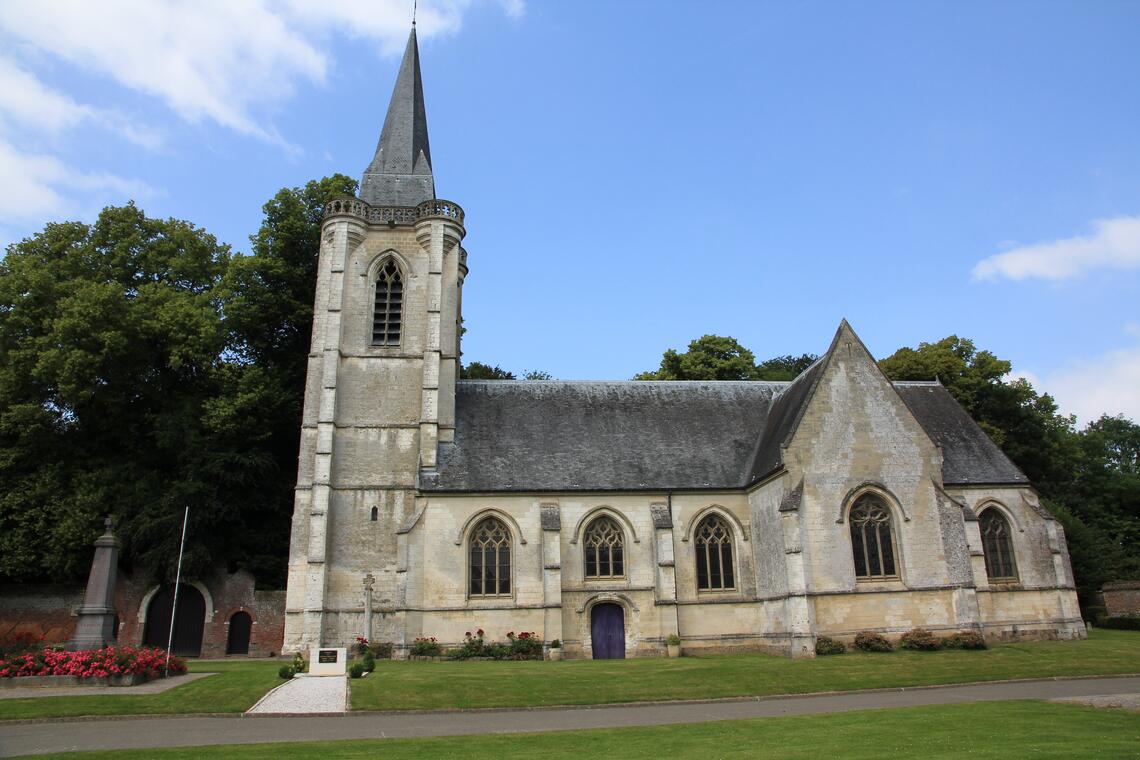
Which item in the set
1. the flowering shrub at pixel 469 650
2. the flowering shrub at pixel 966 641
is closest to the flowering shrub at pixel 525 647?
the flowering shrub at pixel 469 650

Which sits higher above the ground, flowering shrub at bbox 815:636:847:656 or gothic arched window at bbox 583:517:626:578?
gothic arched window at bbox 583:517:626:578

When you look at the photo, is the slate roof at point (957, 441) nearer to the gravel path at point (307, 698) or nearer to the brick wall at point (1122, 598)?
the brick wall at point (1122, 598)

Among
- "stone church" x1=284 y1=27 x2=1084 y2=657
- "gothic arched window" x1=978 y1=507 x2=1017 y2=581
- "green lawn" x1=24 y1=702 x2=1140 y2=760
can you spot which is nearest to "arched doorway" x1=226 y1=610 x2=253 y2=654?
"stone church" x1=284 y1=27 x2=1084 y2=657

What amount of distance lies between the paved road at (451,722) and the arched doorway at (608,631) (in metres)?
10.4

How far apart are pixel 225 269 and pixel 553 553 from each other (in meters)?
20.3

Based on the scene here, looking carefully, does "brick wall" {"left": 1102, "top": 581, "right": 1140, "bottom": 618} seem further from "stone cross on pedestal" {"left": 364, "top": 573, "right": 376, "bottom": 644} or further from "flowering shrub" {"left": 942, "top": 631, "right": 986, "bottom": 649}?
"stone cross on pedestal" {"left": 364, "top": 573, "right": 376, "bottom": 644}

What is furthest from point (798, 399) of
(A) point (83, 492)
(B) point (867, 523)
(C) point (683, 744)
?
(A) point (83, 492)

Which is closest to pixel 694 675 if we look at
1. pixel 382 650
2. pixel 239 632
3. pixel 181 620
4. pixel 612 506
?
pixel 612 506

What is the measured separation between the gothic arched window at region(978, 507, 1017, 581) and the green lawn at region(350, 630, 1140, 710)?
14.9ft

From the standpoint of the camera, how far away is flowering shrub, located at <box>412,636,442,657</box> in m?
25.0

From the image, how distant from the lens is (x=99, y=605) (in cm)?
2009

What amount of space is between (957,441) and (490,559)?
18.1 metres

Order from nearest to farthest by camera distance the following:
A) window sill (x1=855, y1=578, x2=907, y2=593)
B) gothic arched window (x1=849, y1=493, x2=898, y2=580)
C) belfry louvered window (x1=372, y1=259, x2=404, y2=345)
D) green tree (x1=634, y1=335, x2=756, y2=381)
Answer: window sill (x1=855, y1=578, x2=907, y2=593) → gothic arched window (x1=849, y1=493, x2=898, y2=580) → belfry louvered window (x1=372, y1=259, x2=404, y2=345) → green tree (x1=634, y1=335, x2=756, y2=381)

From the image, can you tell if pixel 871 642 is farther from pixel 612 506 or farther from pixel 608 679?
pixel 608 679
